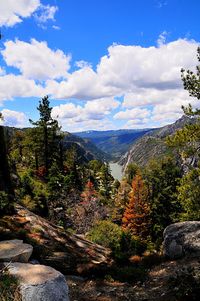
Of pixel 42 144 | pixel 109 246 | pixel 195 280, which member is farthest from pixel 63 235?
pixel 42 144

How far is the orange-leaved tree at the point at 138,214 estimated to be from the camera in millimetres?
50969

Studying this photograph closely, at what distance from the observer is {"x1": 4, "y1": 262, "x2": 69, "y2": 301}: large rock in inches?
287

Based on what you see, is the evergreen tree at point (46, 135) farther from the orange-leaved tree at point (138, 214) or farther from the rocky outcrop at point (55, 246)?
the rocky outcrop at point (55, 246)

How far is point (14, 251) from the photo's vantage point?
34.6 ft

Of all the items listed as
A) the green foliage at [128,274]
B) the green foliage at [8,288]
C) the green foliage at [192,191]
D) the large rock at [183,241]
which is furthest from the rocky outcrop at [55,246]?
the green foliage at [192,191]

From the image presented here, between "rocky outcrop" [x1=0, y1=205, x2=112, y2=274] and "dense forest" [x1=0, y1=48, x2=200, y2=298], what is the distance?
81 centimetres

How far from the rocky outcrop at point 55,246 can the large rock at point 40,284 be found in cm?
408

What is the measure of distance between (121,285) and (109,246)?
20.2ft

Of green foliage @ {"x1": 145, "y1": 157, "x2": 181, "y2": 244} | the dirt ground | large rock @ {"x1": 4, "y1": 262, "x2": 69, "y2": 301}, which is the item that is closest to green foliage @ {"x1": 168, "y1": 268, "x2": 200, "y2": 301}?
the dirt ground

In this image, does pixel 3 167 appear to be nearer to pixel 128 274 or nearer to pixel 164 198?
pixel 128 274

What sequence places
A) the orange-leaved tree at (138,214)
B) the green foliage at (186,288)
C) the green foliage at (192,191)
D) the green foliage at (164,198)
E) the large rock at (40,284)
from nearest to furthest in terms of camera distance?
the large rock at (40,284), the green foliage at (186,288), the green foliage at (192,191), the green foliage at (164,198), the orange-leaved tree at (138,214)

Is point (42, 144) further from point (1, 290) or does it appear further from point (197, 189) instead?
point (1, 290)

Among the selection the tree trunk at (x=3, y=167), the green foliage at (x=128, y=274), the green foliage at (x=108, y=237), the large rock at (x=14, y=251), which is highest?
the tree trunk at (x=3, y=167)

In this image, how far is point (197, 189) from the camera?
69.6 ft
